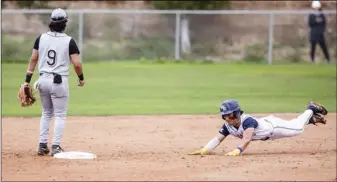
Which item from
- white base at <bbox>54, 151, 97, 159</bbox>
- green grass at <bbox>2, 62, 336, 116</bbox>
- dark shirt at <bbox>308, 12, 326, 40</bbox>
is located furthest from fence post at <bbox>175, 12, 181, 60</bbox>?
white base at <bbox>54, 151, 97, 159</bbox>

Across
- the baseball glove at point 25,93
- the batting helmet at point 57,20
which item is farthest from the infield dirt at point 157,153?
the batting helmet at point 57,20

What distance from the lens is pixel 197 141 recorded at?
580 inches

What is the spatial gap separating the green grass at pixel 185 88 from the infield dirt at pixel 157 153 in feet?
6.67

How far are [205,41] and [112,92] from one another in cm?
1052

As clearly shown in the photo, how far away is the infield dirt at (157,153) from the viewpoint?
35.0ft

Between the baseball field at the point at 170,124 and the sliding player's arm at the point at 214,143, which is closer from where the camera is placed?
the baseball field at the point at 170,124

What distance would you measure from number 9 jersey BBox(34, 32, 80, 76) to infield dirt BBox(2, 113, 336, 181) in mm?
1203

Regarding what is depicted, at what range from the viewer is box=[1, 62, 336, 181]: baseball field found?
1099 cm

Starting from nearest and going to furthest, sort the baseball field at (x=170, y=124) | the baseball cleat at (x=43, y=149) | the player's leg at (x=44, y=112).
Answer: the baseball field at (x=170, y=124) < the player's leg at (x=44, y=112) < the baseball cleat at (x=43, y=149)

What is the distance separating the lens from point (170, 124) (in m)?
17.2

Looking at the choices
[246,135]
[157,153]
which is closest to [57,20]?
[157,153]

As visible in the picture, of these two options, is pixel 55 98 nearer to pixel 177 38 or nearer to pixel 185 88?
pixel 185 88

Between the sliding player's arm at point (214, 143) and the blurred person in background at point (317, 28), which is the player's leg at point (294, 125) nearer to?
the sliding player's arm at point (214, 143)

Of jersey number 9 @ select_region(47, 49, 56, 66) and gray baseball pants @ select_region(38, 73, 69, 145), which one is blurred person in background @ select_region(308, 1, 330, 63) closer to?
gray baseball pants @ select_region(38, 73, 69, 145)
